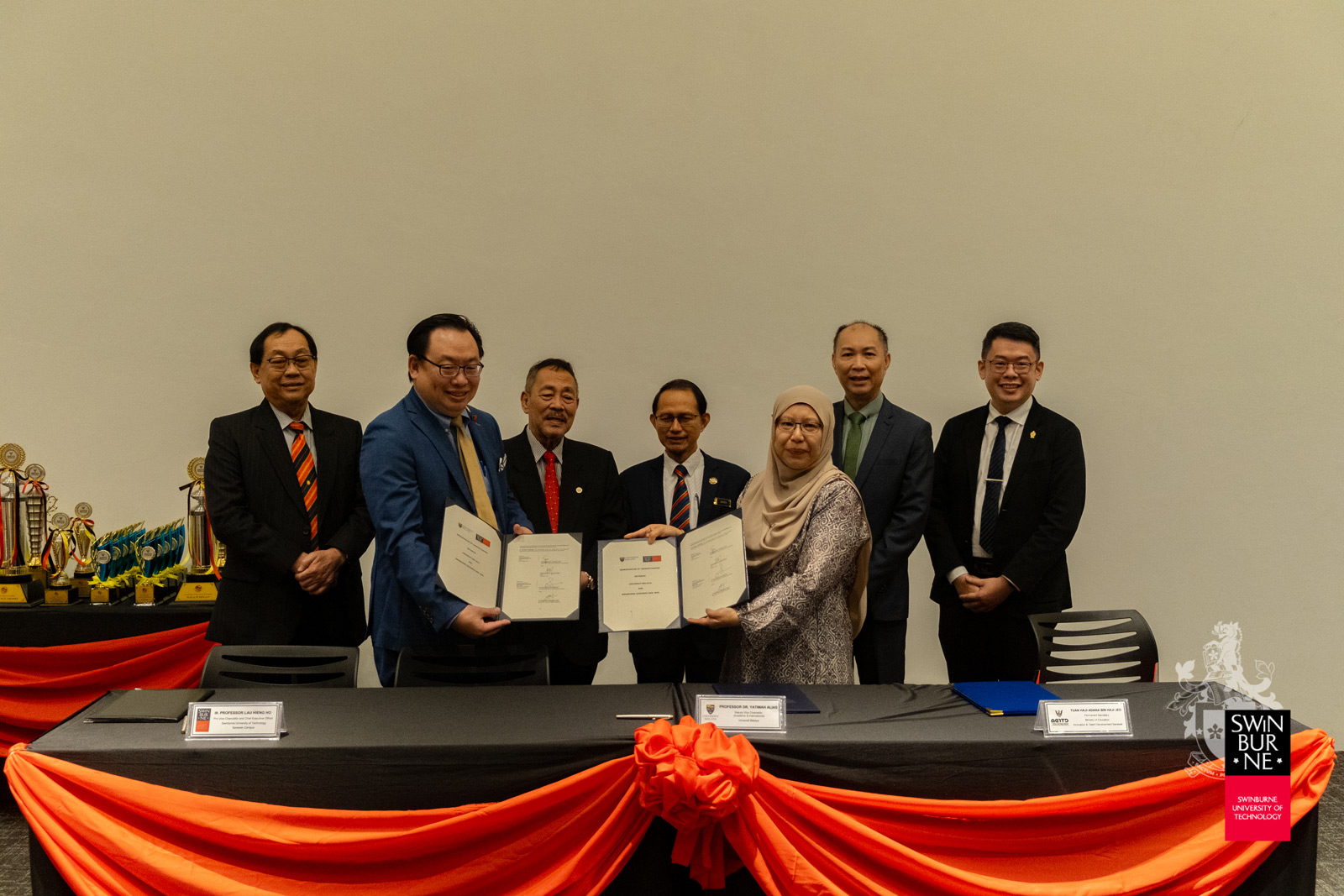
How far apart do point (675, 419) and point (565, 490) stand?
48 cm

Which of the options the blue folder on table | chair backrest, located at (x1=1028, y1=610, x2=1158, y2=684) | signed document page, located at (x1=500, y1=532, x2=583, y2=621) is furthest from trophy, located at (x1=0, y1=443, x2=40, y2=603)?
chair backrest, located at (x1=1028, y1=610, x2=1158, y2=684)

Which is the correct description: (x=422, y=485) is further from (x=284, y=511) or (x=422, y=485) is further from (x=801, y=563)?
(x=801, y=563)

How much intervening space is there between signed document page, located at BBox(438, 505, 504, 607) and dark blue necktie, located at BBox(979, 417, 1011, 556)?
1.82 meters

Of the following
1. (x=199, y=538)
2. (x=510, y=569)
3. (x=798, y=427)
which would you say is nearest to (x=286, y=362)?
(x=510, y=569)

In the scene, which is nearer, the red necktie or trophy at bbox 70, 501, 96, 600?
the red necktie

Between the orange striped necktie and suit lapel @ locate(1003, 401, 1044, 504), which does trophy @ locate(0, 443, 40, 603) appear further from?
suit lapel @ locate(1003, 401, 1044, 504)

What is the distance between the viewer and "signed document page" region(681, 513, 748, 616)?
2.16 meters

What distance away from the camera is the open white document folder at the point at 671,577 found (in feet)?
7.17

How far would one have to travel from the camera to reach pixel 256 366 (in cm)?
285

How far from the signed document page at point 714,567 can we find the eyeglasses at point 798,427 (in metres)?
0.29

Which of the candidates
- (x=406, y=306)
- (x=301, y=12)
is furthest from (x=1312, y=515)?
(x=301, y=12)

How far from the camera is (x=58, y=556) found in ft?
11.6

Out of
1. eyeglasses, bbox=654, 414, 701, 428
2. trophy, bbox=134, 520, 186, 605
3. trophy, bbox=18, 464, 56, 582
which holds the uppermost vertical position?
eyeglasses, bbox=654, 414, 701, 428

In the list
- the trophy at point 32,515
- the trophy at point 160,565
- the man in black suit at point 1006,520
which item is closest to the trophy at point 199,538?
the trophy at point 160,565
